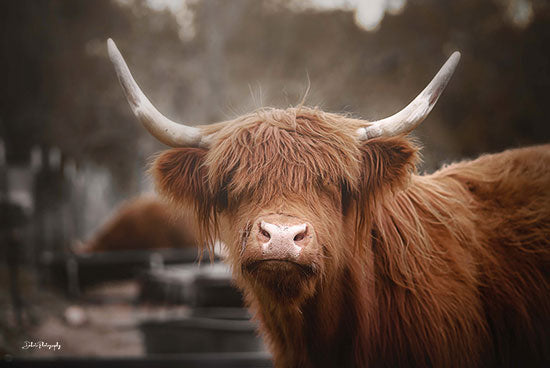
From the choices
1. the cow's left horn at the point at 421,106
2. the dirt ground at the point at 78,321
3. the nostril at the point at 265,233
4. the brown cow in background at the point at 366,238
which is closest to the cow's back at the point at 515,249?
the brown cow in background at the point at 366,238

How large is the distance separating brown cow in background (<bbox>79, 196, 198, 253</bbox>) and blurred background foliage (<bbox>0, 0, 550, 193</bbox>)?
484 cm

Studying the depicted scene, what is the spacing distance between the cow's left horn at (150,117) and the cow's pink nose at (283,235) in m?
0.58

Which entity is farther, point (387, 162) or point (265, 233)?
point (387, 162)

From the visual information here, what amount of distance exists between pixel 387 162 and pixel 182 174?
2.83ft

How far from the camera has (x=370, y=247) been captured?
5.76 feet

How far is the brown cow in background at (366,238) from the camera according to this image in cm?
159

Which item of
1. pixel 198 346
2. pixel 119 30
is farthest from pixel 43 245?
pixel 119 30

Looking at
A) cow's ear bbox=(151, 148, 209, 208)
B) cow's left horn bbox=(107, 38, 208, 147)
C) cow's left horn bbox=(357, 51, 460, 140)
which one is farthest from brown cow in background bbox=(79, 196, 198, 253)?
cow's left horn bbox=(357, 51, 460, 140)

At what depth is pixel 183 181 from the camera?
183 centimetres
